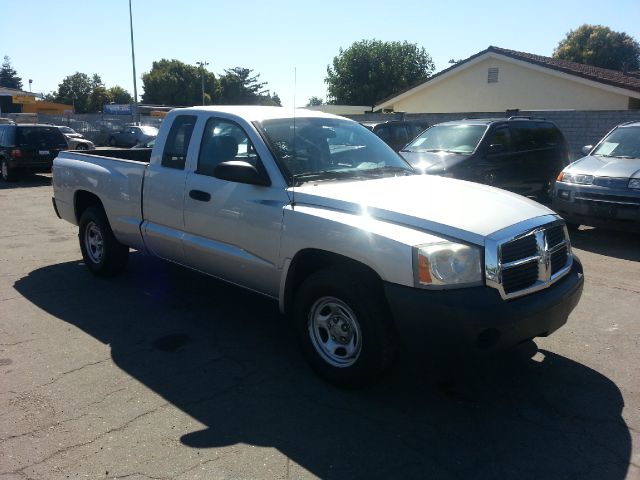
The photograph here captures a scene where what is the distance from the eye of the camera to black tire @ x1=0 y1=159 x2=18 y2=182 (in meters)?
16.3

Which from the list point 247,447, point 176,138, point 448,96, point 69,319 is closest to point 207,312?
point 69,319

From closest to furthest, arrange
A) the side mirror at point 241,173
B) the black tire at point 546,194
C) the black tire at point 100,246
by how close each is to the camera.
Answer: the side mirror at point 241,173
the black tire at point 100,246
the black tire at point 546,194

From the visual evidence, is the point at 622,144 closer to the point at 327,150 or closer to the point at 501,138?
the point at 501,138

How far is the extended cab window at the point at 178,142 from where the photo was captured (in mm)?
4922

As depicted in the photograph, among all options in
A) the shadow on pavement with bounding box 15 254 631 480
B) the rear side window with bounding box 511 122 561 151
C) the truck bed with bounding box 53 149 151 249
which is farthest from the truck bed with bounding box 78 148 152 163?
the rear side window with bounding box 511 122 561 151

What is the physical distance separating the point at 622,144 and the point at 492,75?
19050 millimetres

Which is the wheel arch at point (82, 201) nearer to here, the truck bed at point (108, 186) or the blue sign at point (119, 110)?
the truck bed at point (108, 186)

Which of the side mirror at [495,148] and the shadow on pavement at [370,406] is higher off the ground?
the side mirror at [495,148]

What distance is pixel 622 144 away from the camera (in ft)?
28.9

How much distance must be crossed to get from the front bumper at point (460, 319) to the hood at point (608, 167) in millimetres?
5533

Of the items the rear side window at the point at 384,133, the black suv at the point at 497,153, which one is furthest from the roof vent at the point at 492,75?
the black suv at the point at 497,153

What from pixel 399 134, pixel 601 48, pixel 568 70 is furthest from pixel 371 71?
pixel 399 134

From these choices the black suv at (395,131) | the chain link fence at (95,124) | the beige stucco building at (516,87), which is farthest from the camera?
the chain link fence at (95,124)

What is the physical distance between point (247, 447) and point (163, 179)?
2.77 meters
